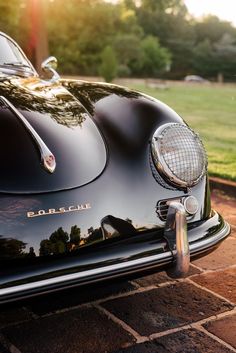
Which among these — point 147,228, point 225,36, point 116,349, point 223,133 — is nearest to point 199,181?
point 147,228

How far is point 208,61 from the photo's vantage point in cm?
5697

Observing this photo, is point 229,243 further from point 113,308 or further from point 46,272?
point 46,272

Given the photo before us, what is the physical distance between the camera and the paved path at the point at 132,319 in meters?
1.92

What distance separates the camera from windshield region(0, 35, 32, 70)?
298 centimetres

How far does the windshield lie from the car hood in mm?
702

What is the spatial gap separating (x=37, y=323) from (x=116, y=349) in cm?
37

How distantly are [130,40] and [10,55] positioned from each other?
43.8 m

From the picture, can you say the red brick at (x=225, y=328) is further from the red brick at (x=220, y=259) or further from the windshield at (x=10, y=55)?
the windshield at (x=10, y=55)

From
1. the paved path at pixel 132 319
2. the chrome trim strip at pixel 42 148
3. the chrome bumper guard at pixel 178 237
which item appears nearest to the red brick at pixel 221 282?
the paved path at pixel 132 319

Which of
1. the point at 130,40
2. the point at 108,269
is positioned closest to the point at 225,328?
the point at 108,269

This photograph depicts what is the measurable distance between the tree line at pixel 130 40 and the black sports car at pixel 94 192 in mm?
14858

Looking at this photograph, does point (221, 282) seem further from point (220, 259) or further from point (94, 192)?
point (94, 192)

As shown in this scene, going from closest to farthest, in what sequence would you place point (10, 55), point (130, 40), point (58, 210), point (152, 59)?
point (58, 210) < point (10, 55) < point (130, 40) < point (152, 59)

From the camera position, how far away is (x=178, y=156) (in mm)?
2025
